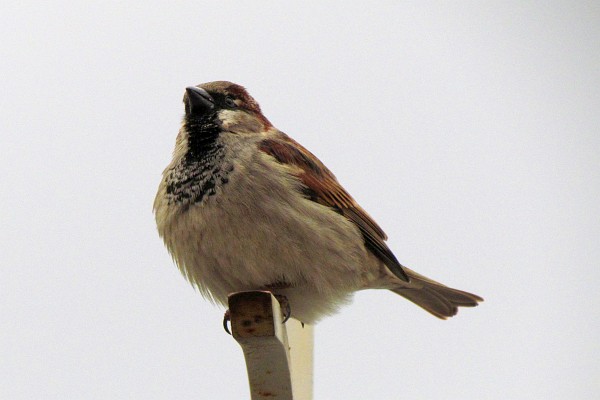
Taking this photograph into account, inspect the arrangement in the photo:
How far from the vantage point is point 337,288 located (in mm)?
2842

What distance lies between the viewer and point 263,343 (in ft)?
6.61

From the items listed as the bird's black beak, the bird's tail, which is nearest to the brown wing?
the bird's black beak

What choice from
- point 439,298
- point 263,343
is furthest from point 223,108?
point 439,298

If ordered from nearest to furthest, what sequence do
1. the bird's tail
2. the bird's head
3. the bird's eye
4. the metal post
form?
the metal post → the bird's head → the bird's eye → the bird's tail

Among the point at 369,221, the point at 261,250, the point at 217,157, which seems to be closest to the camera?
the point at 261,250

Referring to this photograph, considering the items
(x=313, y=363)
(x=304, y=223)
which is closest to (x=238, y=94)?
(x=304, y=223)

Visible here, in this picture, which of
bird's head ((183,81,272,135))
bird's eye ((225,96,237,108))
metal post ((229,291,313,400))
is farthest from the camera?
bird's eye ((225,96,237,108))

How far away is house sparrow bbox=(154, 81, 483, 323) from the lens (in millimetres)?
2617

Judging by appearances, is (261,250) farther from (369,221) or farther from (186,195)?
(369,221)

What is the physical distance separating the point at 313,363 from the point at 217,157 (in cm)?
72

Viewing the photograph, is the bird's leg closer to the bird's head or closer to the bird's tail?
the bird's head

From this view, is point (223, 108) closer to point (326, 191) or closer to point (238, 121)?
point (238, 121)

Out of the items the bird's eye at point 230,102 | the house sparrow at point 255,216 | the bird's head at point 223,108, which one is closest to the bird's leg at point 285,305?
the house sparrow at point 255,216

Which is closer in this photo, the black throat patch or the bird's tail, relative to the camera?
the black throat patch
